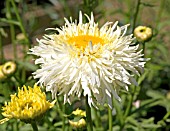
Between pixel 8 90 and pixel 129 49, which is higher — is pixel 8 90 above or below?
below

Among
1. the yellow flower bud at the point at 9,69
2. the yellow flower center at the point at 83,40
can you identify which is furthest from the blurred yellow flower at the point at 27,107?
the yellow flower bud at the point at 9,69

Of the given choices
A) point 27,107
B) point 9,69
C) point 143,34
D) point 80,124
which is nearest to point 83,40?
point 27,107

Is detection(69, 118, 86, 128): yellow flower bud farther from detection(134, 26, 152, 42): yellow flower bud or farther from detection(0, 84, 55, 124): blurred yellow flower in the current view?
detection(134, 26, 152, 42): yellow flower bud

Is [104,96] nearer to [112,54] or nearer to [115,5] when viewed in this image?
[112,54]

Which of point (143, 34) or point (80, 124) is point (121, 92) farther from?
point (80, 124)

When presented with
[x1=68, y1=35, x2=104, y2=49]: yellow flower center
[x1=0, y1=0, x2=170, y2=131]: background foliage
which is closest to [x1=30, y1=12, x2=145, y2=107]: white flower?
[x1=68, y1=35, x2=104, y2=49]: yellow flower center

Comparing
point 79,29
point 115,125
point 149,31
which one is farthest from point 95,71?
point 115,125
